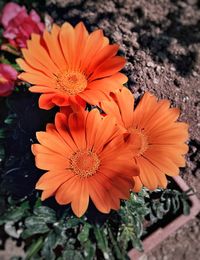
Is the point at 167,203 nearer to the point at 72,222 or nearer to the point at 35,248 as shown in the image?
the point at 72,222

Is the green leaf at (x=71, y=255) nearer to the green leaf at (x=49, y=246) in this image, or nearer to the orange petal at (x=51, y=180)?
the green leaf at (x=49, y=246)

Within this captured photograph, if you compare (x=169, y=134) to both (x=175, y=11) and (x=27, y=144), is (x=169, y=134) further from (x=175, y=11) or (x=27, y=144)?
(x=175, y=11)

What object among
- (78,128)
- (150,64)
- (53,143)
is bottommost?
(53,143)

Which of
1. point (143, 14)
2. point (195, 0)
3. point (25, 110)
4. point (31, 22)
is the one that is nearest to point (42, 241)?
point (25, 110)

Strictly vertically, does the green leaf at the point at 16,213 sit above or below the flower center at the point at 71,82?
below

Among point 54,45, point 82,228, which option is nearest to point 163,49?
point 54,45

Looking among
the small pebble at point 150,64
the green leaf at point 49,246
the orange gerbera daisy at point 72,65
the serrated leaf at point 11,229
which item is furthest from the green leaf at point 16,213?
the small pebble at point 150,64

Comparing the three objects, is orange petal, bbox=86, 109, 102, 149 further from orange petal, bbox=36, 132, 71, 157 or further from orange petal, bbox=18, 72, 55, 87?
orange petal, bbox=18, 72, 55, 87

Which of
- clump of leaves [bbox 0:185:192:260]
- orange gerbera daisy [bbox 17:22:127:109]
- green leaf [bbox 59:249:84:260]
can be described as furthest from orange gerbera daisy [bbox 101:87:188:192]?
green leaf [bbox 59:249:84:260]
